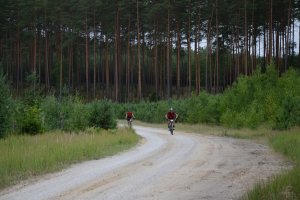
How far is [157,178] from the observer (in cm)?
1166

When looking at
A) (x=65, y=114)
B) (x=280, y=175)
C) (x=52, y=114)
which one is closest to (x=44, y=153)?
(x=280, y=175)

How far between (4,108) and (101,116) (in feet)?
27.6

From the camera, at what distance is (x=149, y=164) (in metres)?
14.5

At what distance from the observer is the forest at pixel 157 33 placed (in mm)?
53812

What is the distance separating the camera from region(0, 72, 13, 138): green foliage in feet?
67.5

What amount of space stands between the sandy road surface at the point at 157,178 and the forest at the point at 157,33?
1108 inches

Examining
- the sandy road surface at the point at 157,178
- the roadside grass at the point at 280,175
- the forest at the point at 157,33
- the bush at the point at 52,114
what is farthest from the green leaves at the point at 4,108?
the forest at the point at 157,33

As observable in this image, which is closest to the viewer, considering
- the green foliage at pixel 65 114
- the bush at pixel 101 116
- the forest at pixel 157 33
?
the green foliage at pixel 65 114

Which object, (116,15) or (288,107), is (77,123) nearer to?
(288,107)

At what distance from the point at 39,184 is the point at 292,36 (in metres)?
57.6

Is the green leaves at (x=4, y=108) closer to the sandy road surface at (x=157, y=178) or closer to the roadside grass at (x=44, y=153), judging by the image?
the roadside grass at (x=44, y=153)

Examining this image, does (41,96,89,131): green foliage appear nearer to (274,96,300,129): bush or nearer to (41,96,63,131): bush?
(41,96,63,131): bush

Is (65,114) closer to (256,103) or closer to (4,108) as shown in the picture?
(4,108)

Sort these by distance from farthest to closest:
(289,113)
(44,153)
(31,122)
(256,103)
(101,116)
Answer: (256,103) < (101,116) < (289,113) < (31,122) < (44,153)
